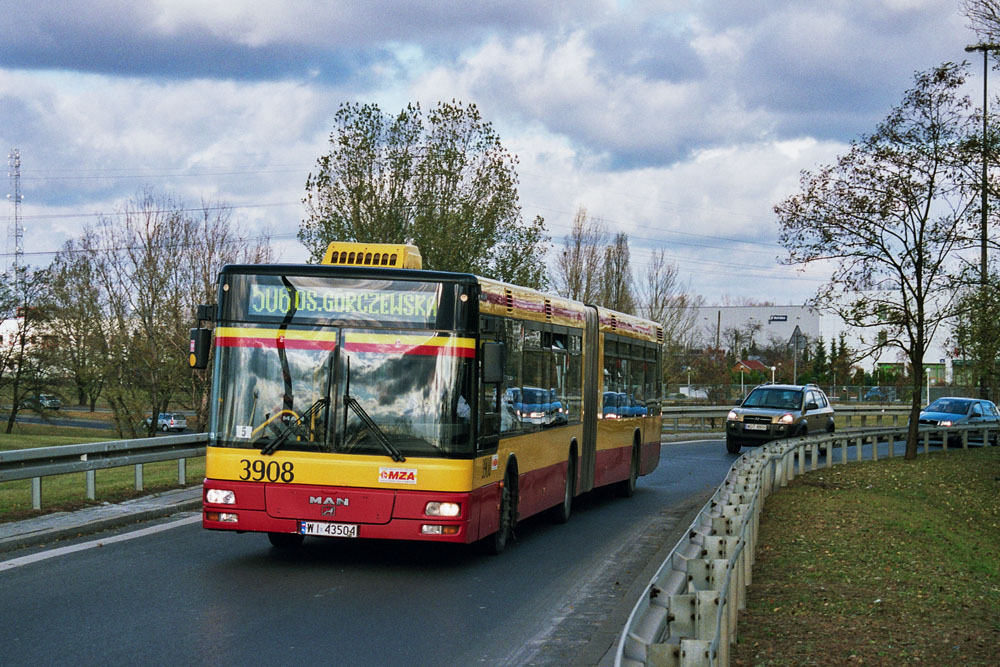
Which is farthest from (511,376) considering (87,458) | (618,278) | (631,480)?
(618,278)

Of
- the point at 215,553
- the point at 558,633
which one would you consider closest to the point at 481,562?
the point at 215,553

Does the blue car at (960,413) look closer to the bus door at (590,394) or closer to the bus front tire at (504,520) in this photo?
the bus door at (590,394)

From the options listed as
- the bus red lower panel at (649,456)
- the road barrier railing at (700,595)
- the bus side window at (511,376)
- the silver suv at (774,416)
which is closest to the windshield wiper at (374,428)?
the bus side window at (511,376)

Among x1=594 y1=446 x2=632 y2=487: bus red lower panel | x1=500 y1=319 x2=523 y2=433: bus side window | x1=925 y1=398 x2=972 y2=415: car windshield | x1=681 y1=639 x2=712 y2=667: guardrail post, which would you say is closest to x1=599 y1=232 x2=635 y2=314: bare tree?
x1=925 y1=398 x2=972 y2=415: car windshield

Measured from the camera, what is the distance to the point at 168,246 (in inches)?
1802

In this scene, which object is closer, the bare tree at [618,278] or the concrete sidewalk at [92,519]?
the concrete sidewalk at [92,519]

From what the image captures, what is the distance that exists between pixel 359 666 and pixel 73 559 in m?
4.93

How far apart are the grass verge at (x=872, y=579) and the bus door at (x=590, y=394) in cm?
243

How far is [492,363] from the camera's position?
11.1 m

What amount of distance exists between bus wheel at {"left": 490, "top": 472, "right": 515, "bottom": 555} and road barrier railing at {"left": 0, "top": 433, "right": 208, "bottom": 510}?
4.88 m

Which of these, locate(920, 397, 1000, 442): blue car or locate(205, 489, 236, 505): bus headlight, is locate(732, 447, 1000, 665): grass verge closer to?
locate(205, 489, 236, 505): bus headlight

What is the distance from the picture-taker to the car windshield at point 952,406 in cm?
3852

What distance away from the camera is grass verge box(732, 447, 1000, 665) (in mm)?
7820

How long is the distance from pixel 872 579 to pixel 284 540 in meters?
5.67
